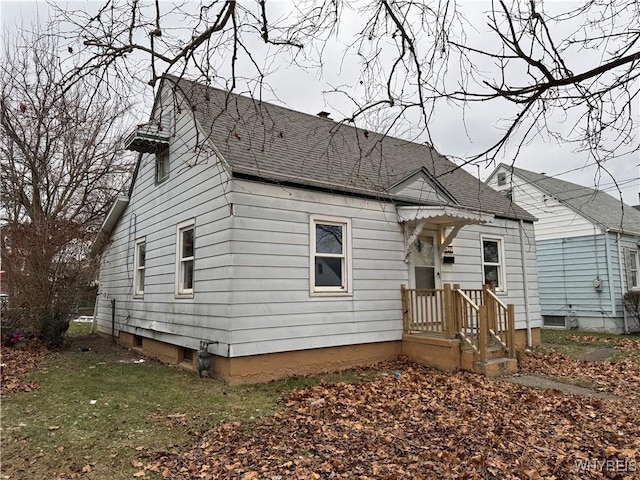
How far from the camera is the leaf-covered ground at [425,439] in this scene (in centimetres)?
368

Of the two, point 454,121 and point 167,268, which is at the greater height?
point 454,121

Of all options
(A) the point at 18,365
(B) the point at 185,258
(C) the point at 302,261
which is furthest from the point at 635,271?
(A) the point at 18,365

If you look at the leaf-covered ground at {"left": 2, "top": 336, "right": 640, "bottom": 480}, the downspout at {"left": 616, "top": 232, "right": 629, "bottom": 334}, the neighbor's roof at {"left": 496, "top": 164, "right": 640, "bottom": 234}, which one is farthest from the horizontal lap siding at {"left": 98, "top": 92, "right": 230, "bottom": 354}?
the downspout at {"left": 616, "top": 232, "right": 629, "bottom": 334}

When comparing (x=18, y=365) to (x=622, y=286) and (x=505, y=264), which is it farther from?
(x=622, y=286)

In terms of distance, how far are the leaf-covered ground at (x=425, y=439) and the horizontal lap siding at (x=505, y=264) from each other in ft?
12.7

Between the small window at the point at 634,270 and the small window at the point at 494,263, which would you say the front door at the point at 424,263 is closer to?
the small window at the point at 494,263

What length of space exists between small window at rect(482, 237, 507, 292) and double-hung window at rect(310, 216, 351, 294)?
4238 mm

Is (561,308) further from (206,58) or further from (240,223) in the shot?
(206,58)

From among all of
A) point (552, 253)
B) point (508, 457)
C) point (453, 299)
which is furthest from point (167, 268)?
point (552, 253)

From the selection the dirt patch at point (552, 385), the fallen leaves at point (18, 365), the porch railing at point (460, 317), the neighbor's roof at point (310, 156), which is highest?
the neighbor's roof at point (310, 156)

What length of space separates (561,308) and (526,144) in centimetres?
1435

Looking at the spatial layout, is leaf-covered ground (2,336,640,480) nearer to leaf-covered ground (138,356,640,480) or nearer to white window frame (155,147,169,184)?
leaf-covered ground (138,356,640,480)

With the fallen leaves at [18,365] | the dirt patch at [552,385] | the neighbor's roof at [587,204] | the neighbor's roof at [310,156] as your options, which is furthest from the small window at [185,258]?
the neighbor's roof at [587,204]

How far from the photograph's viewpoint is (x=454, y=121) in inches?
147
